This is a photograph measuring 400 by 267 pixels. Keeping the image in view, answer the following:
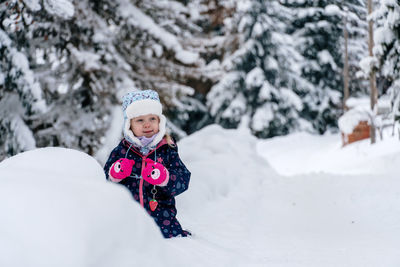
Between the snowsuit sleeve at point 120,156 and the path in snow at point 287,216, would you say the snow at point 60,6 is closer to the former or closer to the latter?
the snowsuit sleeve at point 120,156

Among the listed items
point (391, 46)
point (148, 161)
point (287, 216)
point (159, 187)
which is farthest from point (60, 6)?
point (391, 46)

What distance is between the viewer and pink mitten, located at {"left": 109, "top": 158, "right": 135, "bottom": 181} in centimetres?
340

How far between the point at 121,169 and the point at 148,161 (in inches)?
10.3

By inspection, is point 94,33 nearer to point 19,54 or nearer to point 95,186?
point 19,54

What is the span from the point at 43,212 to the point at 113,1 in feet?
23.9

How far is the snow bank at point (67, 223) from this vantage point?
148 centimetres

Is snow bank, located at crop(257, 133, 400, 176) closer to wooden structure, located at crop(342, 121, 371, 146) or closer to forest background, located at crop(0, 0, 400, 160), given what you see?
wooden structure, located at crop(342, 121, 371, 146)

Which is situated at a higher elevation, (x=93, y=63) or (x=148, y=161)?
(x=148, y=161)

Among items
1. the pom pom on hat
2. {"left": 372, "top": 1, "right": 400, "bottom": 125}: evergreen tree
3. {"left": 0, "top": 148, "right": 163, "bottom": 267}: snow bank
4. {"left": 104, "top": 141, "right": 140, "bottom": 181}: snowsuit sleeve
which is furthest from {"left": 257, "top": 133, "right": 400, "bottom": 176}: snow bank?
{"left": 0, "top": 148, "right": 163, "bottom": 267}: snow bank

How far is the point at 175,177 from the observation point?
3.45 metres

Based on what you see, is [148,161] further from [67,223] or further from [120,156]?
[67,223]

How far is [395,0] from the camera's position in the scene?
6426mm

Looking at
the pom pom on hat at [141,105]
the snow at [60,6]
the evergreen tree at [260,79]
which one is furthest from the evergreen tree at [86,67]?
the evergreen tree at [260,79]

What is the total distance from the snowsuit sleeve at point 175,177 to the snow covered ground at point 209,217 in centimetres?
46
